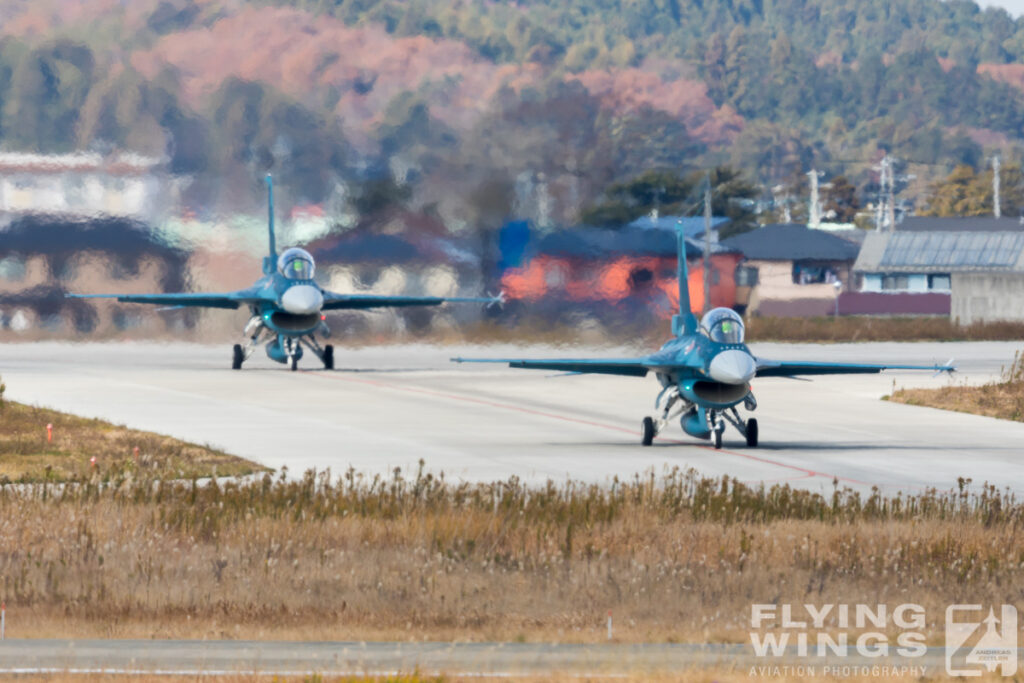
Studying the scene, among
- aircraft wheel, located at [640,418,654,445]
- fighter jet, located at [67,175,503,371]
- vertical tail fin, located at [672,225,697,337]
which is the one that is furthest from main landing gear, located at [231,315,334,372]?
aircraft wheel, located at [640,418,654,445]

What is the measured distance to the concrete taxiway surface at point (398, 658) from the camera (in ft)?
39.1

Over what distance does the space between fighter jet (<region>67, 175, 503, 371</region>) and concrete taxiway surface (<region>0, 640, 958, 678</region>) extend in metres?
34.1

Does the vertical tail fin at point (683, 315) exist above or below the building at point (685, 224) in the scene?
below

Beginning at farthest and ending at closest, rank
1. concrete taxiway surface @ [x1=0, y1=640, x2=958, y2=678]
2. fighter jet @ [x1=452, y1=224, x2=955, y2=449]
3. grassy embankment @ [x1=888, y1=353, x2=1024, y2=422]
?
grassy embankment @ [x1=888, y1=353, x2=1024, y2=422], fighter jet @ [x1=452, y1=224, x2=955, y2=449], concrete taxiway surface @ [x1=0, y1=640, x2=958, y2=678]

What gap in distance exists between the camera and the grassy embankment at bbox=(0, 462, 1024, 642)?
14.1 meters

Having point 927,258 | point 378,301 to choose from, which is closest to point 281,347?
point 378,301

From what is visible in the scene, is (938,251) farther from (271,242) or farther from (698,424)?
(698,424)

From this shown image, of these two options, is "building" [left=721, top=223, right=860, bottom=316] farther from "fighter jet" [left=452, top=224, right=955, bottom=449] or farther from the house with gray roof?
"fighter jet" [left=452, top=224, right=955, bottom=449]

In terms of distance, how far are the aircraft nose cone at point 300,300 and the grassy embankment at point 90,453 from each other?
46.9ft

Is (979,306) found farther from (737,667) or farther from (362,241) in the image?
(737,667)

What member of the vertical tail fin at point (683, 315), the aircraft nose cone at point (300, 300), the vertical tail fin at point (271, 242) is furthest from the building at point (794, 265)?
the vertical tail fin at point (683, 315)

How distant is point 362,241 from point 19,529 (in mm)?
35160

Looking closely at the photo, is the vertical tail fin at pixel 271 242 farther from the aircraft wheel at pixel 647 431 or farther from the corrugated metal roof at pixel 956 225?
the corrugated metal roof at pixel 956 225

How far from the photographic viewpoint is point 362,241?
170ft
